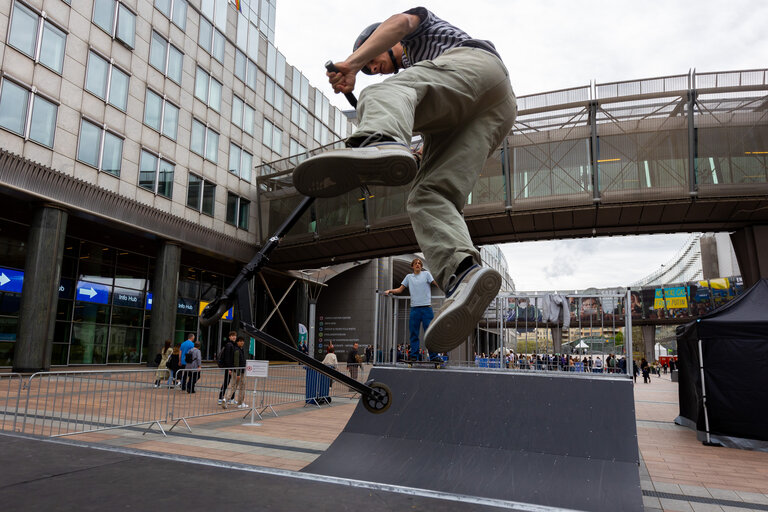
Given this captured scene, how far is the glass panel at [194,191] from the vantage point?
23219 millimetres

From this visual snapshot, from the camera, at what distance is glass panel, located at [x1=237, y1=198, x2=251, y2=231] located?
88.2 feet

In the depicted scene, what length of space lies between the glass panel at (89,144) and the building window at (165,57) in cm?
478

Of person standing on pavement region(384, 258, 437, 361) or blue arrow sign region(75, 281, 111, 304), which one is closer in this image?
person standing on pavement region(384, 258, 437, 361)

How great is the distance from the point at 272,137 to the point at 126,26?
10.9m

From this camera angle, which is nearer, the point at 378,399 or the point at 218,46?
the point at 378,399

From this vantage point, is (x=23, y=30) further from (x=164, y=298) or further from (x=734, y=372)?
(x=734, y=372)

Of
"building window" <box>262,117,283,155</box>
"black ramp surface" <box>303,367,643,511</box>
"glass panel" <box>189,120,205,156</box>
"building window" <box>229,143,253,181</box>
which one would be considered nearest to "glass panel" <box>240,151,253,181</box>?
"building window" <box>229,143,253,181</box>

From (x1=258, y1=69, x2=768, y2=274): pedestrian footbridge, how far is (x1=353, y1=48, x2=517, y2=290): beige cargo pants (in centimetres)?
1788

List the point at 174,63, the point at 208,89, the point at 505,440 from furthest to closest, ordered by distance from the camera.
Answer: the point at 208,89, the point at 174,63, the point at 505,440

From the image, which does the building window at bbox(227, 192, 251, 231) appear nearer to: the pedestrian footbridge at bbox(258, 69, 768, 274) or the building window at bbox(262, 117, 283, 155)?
the building window at bbox(262, 117, 283, 155)

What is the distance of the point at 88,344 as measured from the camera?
804 inches

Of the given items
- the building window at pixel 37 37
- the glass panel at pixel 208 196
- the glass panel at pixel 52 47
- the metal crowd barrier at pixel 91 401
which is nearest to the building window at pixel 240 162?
the glass panel at pixel 208 196

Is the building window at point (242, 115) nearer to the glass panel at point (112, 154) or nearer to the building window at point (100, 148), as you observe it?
the glass panel at point (112, 154)

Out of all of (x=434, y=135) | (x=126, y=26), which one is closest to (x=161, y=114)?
(x=126, y=26)
